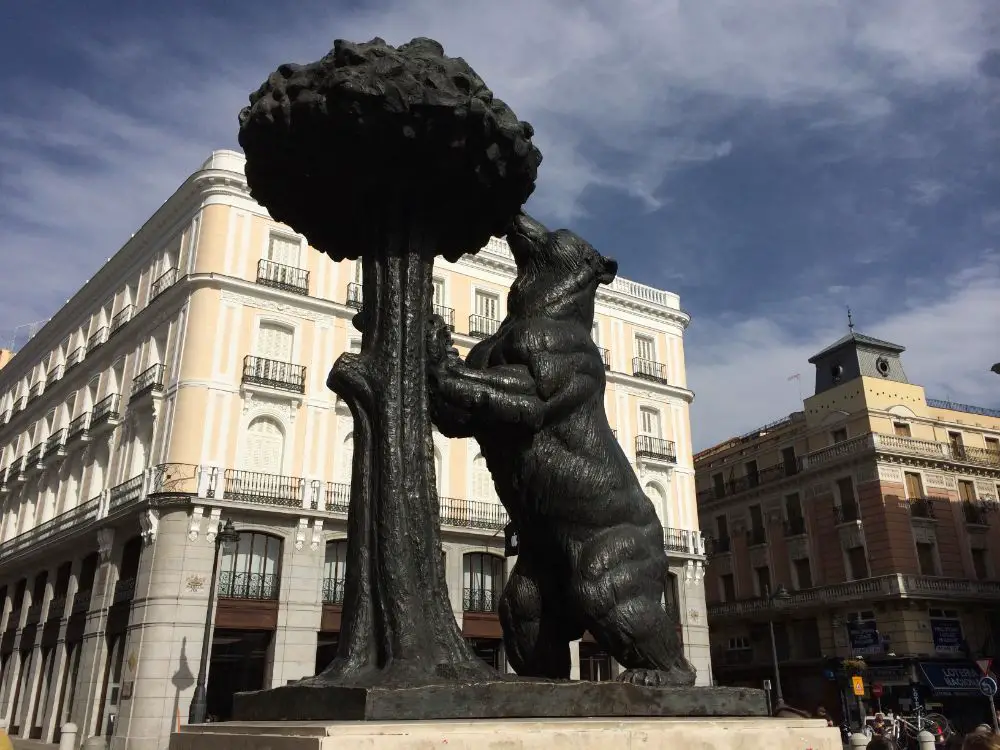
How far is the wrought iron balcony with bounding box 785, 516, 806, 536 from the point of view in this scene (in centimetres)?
3413

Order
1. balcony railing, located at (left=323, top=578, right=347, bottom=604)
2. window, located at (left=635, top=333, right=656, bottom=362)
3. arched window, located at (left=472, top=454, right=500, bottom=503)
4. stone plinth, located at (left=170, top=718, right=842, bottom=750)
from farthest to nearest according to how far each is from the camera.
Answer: window, located at (left=635, top=333, right=656, bottom=362), arched window, located at (left=472, top=454, right=500, bottom=503), balcony railing, located at (left=323, top=578, right=347, bottom=604), stone plinth, located at (left=170, top=718, right=842, bottom=750)

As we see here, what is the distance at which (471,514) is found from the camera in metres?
23.9

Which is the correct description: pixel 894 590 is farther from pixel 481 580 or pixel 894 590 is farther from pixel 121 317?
pixel 121 317

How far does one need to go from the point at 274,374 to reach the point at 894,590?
21.8 metres

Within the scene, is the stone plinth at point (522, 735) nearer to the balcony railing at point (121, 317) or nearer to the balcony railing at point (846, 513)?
the balcony railing at point (121, 317)

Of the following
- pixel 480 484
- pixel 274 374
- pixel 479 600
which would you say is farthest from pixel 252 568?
pixel 480 484

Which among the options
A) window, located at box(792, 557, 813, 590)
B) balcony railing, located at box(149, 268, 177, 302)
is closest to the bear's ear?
balcony railing, located at box(149, 268, 177, 302)

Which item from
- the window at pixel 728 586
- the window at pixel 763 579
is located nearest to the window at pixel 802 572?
the window at pixel 763 579

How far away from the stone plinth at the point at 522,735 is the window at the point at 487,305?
2368 cm

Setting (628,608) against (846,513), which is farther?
(846,513)

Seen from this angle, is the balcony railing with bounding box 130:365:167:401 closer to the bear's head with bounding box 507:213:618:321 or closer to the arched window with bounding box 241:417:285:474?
the arched window with bounding box 241:417:285:474

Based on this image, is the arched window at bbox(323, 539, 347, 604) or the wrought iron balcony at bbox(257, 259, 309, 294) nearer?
the arched window at bbox(323, 539, 347, 604)

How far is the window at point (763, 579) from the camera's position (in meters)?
35.3

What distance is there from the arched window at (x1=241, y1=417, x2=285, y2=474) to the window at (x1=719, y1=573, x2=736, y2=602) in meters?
22.7
